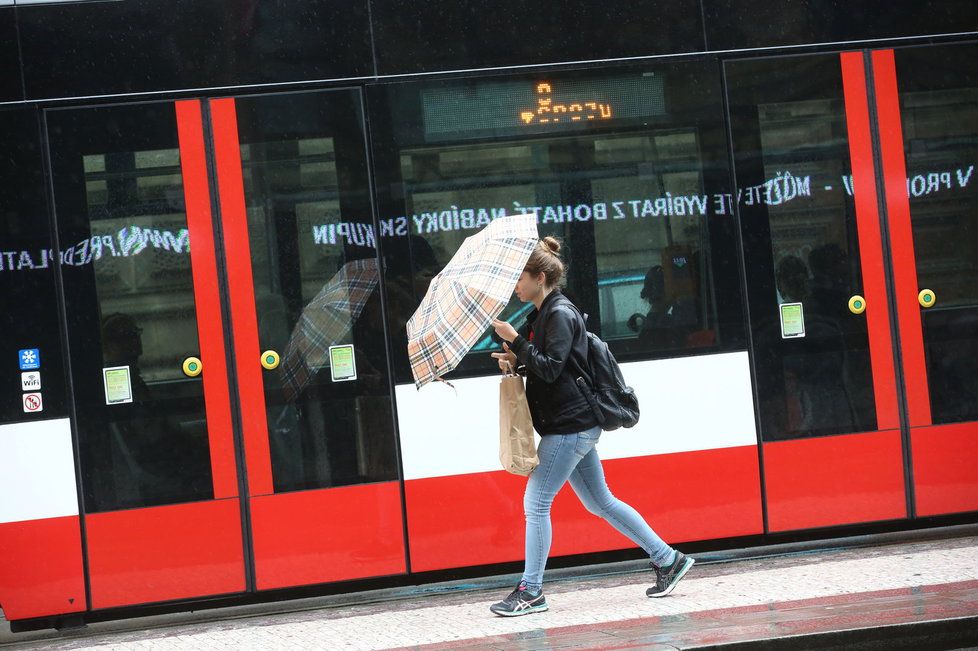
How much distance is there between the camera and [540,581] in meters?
5.95

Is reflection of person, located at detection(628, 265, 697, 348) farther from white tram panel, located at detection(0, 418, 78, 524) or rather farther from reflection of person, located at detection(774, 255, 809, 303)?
white tram panel, located at detection(0, 418, 78, 524)

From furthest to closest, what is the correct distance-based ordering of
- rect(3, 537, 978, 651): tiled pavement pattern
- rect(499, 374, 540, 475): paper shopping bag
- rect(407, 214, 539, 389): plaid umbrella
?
1. rect(499, 374, 540, 475): paper shopping bag
2. rect(407, 214, 539, 389): plaid umbrella
3. rect(3, 537, 978, 651): tiled pavement pattern

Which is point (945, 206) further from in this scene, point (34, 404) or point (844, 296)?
point (34, 404)

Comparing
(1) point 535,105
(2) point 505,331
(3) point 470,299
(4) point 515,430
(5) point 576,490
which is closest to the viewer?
(3) point 470,299

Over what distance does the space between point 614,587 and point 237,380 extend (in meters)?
2.33

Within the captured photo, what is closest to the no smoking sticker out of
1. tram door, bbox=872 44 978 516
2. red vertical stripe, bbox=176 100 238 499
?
red vertical stripe, bbox=176 100 238 499

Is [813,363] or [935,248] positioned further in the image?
[935,248]

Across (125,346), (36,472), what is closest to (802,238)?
(125,346)

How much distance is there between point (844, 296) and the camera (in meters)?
7.09

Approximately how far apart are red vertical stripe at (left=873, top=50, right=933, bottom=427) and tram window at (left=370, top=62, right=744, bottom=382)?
38.6 inches

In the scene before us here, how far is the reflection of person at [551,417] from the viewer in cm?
574

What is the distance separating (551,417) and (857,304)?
2.32 metres

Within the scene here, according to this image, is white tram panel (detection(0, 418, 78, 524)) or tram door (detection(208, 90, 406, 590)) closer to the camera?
white tram panel (detection(0, 418, 78, 524))

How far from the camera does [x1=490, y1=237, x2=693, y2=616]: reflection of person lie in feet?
18.8
